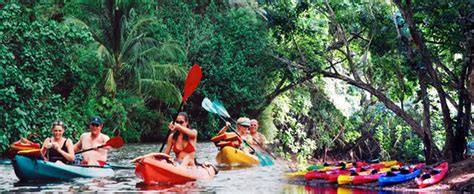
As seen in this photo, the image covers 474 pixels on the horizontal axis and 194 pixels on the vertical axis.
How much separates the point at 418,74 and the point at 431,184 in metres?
2.60

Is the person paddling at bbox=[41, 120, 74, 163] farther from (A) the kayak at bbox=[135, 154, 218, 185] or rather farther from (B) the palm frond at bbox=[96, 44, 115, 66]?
(B) the palm frond at bbox=[96, 44, 115, 66]

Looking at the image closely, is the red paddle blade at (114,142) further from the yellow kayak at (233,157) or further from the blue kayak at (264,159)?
the blue kayak at (264,159)

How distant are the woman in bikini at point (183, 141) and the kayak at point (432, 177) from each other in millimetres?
3160

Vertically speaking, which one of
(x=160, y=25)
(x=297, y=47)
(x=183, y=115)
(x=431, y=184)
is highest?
(x=160, y=25)

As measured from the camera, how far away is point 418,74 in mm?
13305

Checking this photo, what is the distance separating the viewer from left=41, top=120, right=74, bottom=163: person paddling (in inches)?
481

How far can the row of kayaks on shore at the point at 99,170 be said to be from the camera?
11516 mm

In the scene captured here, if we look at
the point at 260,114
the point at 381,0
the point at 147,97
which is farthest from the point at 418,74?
the point at 147,97

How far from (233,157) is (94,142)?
3350 millimetres

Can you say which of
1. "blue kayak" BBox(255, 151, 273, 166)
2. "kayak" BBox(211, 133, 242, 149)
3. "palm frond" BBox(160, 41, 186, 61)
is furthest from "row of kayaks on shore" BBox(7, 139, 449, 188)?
"palm frond" BBox(160, 41, 186, 61)

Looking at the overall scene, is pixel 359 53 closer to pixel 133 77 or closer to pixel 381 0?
pixel 381 0

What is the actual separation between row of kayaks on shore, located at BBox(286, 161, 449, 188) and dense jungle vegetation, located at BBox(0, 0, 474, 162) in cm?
105

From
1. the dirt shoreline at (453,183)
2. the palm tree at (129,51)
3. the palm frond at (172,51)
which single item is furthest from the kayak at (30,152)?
the palm frond at (172,51)

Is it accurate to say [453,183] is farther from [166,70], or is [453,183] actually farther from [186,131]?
[166,70]
